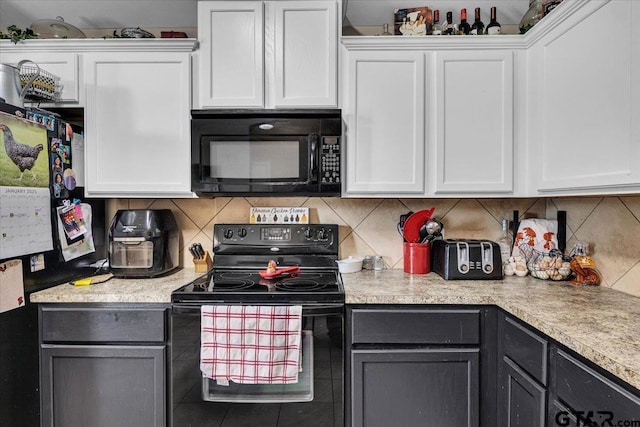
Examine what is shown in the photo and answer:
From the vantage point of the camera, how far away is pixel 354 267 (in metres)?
1.89

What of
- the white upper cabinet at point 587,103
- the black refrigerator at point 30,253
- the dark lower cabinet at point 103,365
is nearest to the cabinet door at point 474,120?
the white upper cabinet at point 587,103

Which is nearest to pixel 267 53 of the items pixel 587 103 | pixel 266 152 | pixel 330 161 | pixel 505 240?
pixel 266 152

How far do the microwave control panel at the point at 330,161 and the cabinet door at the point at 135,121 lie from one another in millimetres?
687

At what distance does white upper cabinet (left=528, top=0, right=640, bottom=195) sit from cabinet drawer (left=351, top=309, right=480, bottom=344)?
694 millimetres

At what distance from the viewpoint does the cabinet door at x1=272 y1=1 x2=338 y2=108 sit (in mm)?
1732

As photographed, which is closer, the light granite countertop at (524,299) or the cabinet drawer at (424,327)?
the light granite countertop at (524,299)

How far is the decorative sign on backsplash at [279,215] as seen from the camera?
2027mm

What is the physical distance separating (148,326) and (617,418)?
1.59 metres

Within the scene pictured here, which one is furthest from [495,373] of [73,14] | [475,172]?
[73,14]

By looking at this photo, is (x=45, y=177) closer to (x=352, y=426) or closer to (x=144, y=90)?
(x=144, y=90)

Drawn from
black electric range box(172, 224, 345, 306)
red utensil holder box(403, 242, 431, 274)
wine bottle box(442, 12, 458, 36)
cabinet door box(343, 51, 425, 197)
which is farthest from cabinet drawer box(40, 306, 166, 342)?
wine bottle box(442, 12, 458, 36)

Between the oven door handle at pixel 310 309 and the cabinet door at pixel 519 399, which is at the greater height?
the oven door handle at pixel 310 309

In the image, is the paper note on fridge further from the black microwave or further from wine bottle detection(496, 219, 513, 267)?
wine bottle detection(496, 219, 513, 267)

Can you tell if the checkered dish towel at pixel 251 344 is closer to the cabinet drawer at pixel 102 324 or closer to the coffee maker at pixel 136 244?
the cabinet drawer at pixel 102 324
